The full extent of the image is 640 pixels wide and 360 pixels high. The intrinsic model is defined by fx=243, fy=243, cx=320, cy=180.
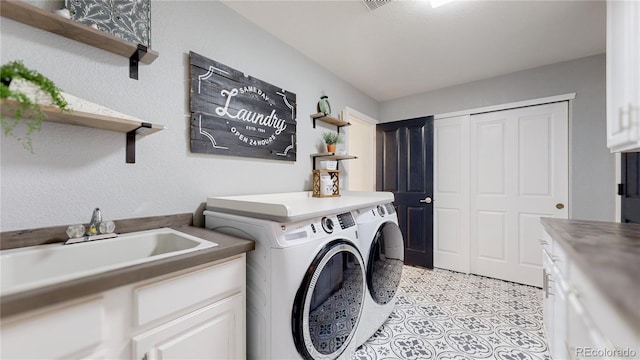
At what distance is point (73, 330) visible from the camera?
69 centimetres

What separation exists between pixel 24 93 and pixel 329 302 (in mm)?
1516

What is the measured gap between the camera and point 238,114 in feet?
5.79

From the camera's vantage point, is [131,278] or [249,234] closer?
[131,278]

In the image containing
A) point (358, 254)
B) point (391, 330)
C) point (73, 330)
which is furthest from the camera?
point (391, 330)

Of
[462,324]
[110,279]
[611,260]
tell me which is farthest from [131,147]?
[462,324]

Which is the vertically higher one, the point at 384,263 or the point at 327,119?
the point at 327,119

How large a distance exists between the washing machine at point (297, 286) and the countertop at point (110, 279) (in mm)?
146

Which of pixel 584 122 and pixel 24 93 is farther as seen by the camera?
pixel 584 122

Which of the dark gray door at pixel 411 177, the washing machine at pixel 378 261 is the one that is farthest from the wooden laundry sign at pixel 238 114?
the dark gray door at pixel 411 177

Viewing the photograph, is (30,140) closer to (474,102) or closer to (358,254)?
(358,254)

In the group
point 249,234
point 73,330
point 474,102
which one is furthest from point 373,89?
point 73,330

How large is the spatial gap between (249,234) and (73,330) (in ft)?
2.15

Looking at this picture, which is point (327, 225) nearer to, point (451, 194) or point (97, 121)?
point (97, 121)

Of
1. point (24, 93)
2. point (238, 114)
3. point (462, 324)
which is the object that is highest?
point (238, 114)
